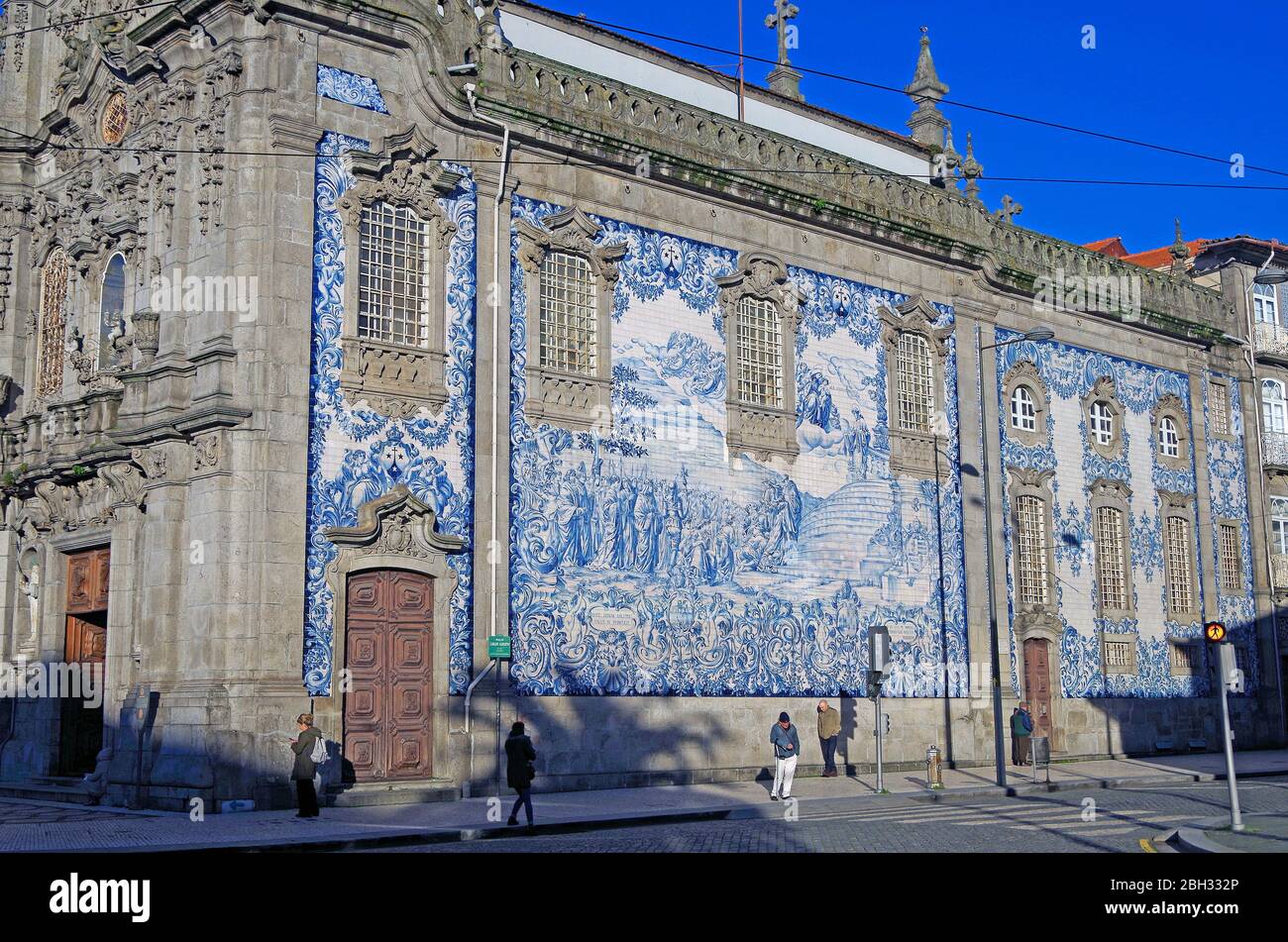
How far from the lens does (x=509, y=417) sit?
24219 millimetres

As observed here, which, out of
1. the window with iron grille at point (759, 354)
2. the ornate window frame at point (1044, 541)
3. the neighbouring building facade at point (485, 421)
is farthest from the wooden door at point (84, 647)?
the ornate window frame at point (1044, 541)

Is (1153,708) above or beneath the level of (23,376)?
beneath

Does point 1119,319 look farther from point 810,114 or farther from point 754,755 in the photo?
point 754,755

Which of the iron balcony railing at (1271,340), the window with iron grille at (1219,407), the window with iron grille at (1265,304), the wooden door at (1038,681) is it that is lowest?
the wooden door at (1038,681)

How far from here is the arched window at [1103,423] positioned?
35.7 metres

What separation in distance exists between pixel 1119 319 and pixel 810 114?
9098 millimetres

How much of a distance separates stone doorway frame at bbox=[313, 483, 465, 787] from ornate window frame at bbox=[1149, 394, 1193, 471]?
20.9m

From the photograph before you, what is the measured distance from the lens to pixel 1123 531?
35.5m

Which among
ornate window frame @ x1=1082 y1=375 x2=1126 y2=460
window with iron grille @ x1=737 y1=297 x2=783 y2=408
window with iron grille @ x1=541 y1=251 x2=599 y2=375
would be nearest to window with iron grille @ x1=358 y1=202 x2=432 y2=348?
window with iron grille @ x1=541 y1=251 x2=599 y2=375

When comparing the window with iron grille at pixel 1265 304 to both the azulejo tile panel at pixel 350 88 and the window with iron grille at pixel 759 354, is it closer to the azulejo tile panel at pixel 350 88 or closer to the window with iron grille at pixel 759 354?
the window with iron grille at pixel 759 354

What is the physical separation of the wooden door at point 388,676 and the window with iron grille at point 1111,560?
58.9 feet

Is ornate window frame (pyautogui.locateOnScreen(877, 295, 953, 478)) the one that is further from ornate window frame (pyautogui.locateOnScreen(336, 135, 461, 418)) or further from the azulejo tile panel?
the azulejo tile panel

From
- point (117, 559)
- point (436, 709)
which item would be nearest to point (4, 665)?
point (117, 559)

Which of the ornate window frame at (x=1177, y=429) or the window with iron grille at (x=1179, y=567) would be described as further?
the ornate window frame at (x=1177, y=429)
